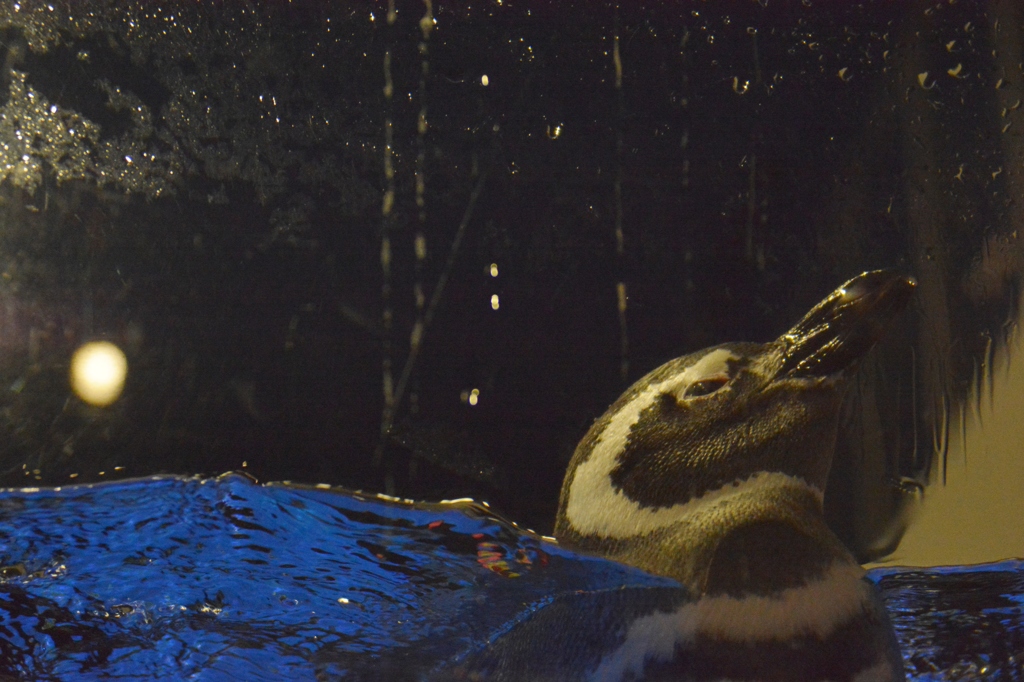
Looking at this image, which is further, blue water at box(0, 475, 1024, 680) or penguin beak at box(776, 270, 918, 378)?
blue water at box(0, 475, 1024, 680)

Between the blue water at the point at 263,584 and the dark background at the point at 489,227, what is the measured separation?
41 centimetres

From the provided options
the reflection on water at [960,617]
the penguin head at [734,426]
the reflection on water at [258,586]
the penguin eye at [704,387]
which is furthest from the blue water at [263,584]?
the reflection on water at [960,617]

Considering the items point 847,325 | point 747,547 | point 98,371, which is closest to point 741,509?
point 747,547

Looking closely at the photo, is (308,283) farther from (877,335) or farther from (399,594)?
(877,335)

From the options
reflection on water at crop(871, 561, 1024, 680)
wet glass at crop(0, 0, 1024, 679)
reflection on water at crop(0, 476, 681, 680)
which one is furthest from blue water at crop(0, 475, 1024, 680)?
reflection on water at crop(871, 561, 1024, 680)

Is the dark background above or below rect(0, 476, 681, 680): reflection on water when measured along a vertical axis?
above

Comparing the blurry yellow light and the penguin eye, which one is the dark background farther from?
the penguin eye

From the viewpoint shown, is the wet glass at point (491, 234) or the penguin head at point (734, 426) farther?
the wet glass at point (491, 234)

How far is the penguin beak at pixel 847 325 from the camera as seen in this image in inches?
45.4

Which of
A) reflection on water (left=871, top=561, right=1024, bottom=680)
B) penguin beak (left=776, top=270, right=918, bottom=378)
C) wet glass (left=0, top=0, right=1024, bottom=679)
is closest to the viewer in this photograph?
penguin beak (left=776, top=270, right=918, bottom=378)

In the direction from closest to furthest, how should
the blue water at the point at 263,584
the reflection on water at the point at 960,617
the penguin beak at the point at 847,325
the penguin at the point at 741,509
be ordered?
the penguin at the point at 741,509
the penguin beak at the point at 847,325
the blue water at the point at 263,584
the reflection on water at the point at 960,617

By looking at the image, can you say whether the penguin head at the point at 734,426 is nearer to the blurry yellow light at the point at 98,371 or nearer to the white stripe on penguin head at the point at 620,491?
the white stripe on penguin head at the point at 620,491

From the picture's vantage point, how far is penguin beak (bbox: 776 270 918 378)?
1.15 meters

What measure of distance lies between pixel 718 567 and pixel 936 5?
5.00 ft
